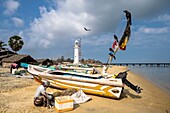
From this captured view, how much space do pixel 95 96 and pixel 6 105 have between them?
4602mm

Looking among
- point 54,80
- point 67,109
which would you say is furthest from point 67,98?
point 54,80

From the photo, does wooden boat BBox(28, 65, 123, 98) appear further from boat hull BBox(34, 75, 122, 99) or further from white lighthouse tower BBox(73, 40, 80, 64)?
white lighthouse tower BBox(73, 40, 80, 64)

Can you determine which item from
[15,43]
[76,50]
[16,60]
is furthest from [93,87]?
[15,43]

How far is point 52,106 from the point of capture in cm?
703

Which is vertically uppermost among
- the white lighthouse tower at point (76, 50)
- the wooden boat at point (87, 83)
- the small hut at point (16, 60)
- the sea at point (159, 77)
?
the white lighthouse tower at point (76, 50)

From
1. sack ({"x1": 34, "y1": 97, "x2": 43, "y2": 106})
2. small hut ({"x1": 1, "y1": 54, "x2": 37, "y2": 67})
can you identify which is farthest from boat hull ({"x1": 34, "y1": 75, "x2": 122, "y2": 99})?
small hut ({"x1": 1, "y1": 54, "x2": 37, "y2": 67})

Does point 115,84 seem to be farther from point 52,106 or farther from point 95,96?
point 52,106

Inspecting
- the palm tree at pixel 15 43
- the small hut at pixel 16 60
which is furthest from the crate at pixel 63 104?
the palm tree at pixel 15 43

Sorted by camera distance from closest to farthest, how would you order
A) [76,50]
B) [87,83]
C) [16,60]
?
[87,83], [16,60], [76,50]

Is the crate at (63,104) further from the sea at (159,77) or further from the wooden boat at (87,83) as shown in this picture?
the sea at (159,77)

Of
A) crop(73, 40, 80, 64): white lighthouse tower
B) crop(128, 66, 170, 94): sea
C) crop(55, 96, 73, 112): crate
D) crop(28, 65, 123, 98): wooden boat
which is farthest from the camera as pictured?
crop(73, 40, 80, 64): white lighthouse tower

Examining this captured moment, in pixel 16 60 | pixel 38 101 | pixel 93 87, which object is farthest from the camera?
pixel 16 60

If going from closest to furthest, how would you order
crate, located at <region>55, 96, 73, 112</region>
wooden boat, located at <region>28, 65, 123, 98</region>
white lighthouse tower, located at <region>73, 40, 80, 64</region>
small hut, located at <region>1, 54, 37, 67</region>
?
crate, located at <region>55, 96, 73, 112</region> < wooden boat, located at <region>28, 65, 123, 98</region> < small hut, located at <region>1, 54, 37, 67</region> < white lighthouse tower, located at <region>73, 40, 80, 64</region>

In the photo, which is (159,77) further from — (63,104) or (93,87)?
(63,104)
